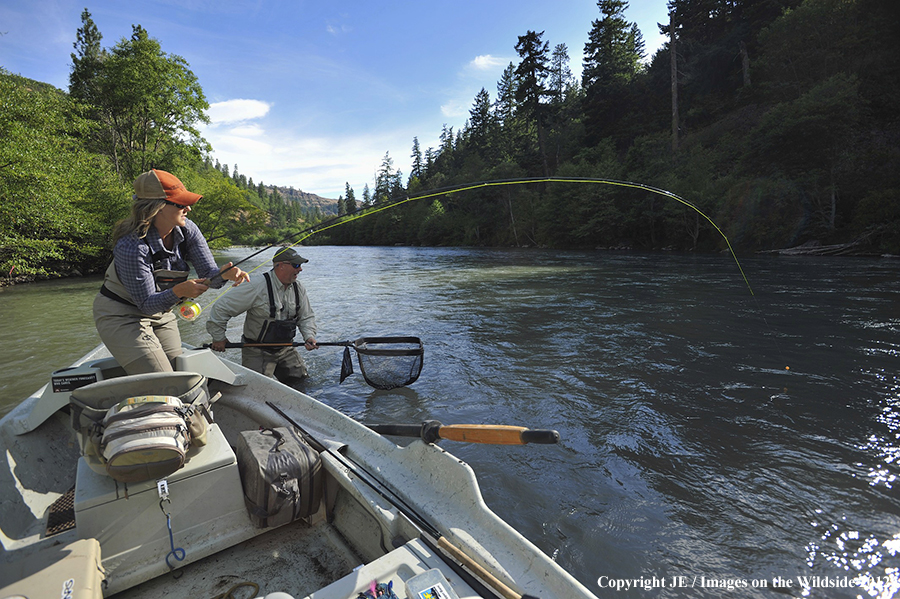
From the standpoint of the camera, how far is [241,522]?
2.71m

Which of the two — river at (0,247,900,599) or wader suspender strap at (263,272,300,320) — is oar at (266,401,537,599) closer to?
river at (0,247,900,599)

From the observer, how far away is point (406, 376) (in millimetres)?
6082

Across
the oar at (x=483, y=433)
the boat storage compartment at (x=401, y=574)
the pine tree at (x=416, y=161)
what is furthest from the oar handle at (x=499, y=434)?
the pine tree at (x=416, y=161)

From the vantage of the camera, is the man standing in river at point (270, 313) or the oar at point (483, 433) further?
the man standing in river at point (270, 313)

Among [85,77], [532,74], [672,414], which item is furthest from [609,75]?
[672,414]

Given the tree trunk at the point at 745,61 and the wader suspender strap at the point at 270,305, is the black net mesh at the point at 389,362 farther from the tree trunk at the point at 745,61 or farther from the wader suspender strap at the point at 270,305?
the tree trunk at the point at 745,61

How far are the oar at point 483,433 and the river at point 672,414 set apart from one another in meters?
1.38

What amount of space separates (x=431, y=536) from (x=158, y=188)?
277 centimetres

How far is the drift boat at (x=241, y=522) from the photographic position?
6.36ft

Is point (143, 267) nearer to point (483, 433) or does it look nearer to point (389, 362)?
point (483, 433)

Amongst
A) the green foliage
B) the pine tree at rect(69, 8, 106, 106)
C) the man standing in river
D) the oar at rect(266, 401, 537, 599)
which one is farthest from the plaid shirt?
the pine tree at rect(69, 8, 106, 106)

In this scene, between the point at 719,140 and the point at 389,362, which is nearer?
the point at 389,362

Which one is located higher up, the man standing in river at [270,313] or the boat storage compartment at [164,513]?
the man standing in river at [270,313]

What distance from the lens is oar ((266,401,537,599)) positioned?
1799 millimetres
